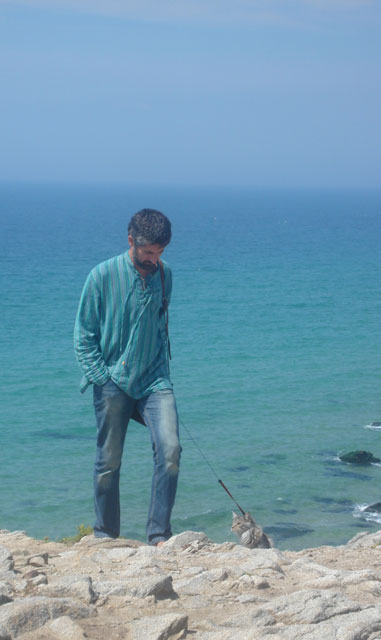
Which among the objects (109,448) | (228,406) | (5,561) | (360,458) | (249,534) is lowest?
(228,406)

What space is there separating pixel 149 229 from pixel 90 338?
34.1 inches

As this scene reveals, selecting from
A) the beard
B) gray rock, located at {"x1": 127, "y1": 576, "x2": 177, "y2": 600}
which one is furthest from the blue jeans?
gray rock, located at {"x1": 127, "y1": 576, "x2": 177, "y2": 600}

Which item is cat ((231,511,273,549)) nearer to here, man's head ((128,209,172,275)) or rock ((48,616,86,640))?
man's head ((128,209,172,275))

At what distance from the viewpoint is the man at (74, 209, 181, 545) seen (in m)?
6.11

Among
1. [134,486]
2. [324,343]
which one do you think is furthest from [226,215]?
[134,486]

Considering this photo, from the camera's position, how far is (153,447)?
248 inches

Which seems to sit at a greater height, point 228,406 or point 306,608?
point 306,608

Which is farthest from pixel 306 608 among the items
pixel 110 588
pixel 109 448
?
pixel 109 448

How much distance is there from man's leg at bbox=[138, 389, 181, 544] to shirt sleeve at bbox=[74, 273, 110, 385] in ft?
1.25

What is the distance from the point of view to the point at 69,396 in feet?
120

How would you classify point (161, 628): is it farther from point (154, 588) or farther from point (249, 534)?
point (249, 534)

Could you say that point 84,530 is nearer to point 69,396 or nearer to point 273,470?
point 273,470

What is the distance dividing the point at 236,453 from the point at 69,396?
9.65m

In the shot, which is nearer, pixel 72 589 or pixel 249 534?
pixel 72 589
